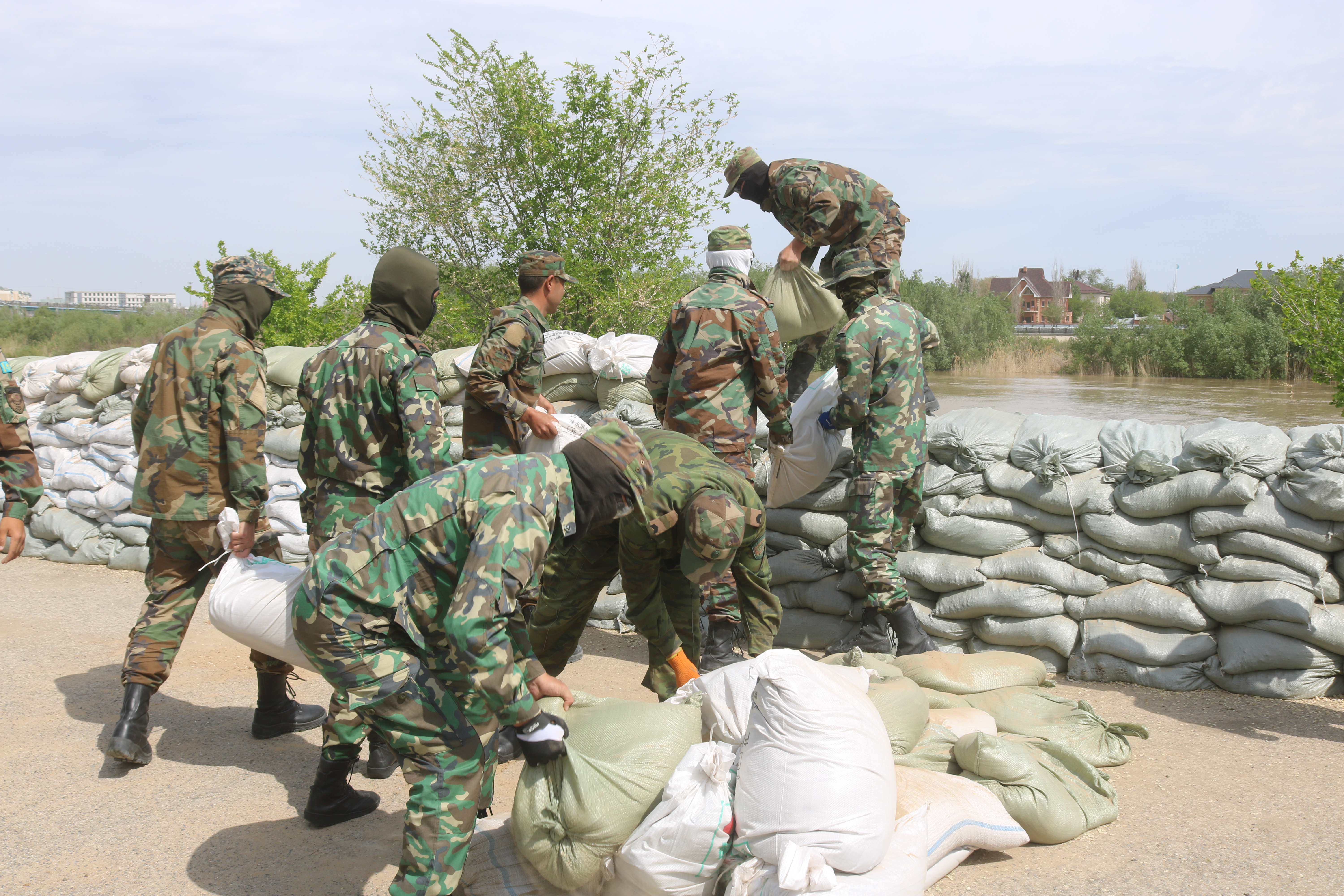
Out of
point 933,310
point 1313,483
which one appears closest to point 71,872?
point 1313,483

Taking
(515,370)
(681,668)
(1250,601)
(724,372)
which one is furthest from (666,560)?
(1250,601)

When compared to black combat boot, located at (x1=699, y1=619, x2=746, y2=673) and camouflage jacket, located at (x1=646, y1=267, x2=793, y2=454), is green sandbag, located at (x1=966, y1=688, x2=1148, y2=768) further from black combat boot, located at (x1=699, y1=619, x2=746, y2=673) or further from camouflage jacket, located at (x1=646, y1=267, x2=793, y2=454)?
camouflage jacket, located at (x1=646, y1=267, x2=793, y2=454)

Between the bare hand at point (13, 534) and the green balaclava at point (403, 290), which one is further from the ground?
the green balaclava at point (403, 290)

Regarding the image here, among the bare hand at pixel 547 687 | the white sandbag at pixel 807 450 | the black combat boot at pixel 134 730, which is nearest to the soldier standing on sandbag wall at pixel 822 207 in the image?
the white sandbag at pixel 807 450

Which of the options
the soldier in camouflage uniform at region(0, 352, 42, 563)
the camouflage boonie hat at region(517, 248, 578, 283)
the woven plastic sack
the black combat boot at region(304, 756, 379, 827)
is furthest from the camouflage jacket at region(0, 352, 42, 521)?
the woven plastic sack

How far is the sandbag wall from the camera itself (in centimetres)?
391

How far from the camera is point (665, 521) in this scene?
9.95 ft

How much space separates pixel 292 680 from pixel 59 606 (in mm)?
2424

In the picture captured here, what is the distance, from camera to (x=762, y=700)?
2473 mm

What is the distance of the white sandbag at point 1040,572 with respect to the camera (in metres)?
4.27

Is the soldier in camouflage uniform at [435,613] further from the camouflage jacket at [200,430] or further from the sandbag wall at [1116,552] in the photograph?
the sandbag wall at [1116,552]

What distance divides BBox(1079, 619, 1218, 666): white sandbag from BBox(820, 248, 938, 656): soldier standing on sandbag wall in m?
0.72

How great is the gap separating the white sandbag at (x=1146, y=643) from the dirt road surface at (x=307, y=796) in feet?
0.49

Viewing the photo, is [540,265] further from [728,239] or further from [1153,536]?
[1153,536]
